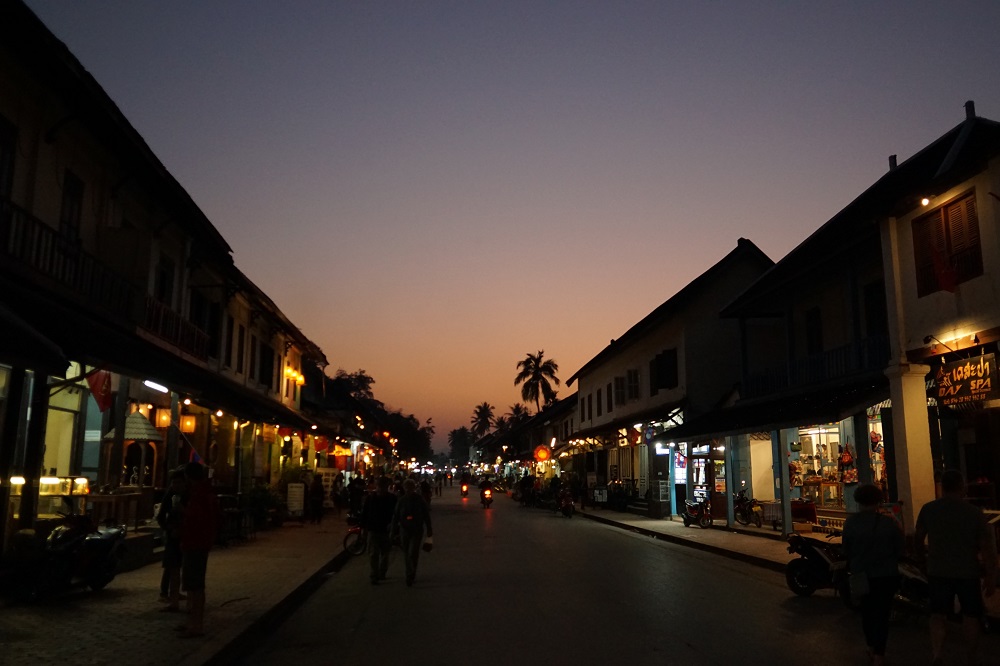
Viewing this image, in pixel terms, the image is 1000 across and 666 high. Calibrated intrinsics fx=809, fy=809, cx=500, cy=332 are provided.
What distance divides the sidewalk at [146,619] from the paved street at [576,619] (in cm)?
41

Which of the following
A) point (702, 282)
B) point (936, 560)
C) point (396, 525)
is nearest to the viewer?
point (936, 560)

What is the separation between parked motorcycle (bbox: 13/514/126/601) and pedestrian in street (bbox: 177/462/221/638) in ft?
7.57

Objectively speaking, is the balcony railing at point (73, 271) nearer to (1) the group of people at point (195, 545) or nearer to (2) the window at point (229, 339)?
(1) the group of people at point (195, 545)

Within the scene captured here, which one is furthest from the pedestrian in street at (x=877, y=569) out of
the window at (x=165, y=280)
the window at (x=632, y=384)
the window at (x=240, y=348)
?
the window at (x=632, y=384)

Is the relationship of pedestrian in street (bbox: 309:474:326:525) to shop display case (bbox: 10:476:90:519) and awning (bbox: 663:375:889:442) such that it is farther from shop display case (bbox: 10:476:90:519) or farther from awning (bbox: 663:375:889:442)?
shop display case (bbox: 10:476:90:519)

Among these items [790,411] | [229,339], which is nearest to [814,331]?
[790,411]

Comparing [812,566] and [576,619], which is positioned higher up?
[812,566]

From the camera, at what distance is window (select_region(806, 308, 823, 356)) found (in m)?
22.9

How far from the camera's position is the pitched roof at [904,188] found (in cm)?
1377

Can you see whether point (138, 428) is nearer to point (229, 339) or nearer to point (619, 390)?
point (229, 339)

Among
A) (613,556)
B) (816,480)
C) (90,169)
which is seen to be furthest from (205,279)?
(816,480)

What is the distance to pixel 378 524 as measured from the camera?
Result: 44.0 feet

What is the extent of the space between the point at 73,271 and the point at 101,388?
1971 mm

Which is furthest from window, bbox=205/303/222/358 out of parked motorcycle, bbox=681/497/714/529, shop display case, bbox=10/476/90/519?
parked motorcycle, bbox=681/497/714/529
